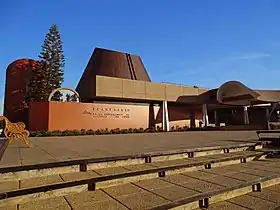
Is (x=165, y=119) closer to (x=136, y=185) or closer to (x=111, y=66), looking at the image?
(x=111, y=66)

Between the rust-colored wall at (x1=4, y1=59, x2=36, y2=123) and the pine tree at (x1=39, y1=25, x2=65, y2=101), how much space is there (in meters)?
5.06

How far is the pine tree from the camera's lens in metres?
38.0

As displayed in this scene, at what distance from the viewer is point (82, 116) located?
82.3 ft

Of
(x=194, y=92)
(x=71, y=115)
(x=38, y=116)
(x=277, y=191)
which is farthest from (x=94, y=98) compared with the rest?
(x=277, y=191)

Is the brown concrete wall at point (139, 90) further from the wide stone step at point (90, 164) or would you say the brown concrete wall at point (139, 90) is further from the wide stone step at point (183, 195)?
the wide stone step at point (183, 195)

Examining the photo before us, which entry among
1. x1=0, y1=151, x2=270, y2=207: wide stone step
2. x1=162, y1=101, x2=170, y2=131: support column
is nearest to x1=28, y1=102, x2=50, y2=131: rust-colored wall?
x1=162, y1=101, x2=170, y2=131: support column

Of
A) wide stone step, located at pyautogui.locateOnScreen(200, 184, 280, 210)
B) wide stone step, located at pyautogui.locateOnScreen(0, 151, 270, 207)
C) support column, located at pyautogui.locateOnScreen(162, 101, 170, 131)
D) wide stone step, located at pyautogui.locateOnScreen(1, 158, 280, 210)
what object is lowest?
wide stone step, located at pyautogui.locateOnScreen(200, 184, 280, 210)

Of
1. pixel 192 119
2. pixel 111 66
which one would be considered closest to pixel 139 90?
pixel 111 66

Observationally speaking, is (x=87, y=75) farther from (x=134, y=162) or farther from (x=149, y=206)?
(x=149, y=206)

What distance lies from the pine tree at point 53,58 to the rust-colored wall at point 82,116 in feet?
45.6

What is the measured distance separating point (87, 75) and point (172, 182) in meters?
35.0

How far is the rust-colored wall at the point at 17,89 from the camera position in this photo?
96.9ft

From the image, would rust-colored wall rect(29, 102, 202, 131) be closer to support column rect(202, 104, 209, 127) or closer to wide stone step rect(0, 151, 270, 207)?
support column rect(202, 104, 209, 127)

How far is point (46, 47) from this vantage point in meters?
40.0
